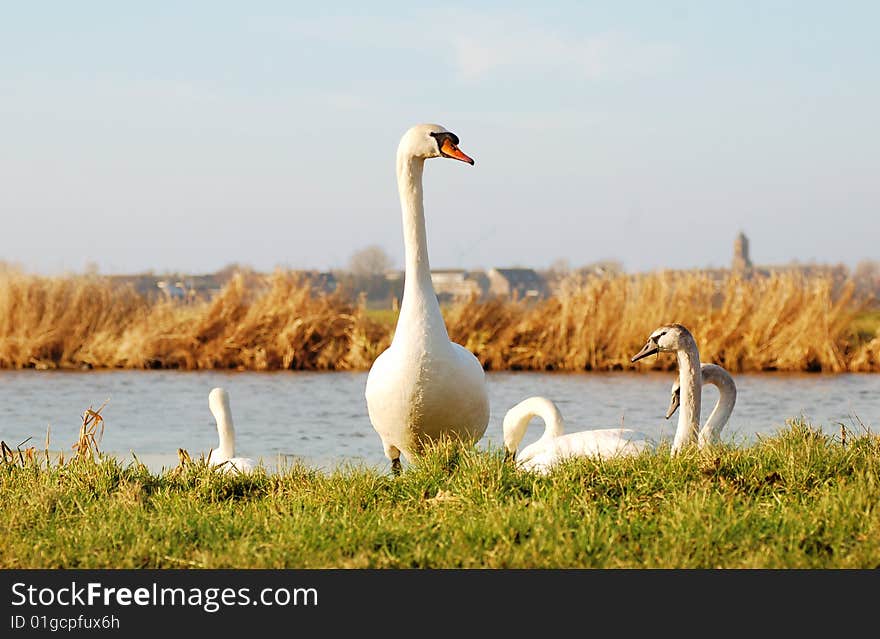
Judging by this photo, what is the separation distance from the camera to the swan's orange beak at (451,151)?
6.93 metres

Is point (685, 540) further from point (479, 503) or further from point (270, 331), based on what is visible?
point (270, 331)

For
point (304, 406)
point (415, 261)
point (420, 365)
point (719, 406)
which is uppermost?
point (415, 261)

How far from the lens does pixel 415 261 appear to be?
712 cm

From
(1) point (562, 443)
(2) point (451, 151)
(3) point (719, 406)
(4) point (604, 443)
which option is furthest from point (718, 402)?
(2) point (451, 151)

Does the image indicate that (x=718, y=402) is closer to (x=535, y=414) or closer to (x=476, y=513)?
(x=535, y=414)

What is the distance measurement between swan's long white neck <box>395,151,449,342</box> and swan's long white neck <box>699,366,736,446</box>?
1670mm

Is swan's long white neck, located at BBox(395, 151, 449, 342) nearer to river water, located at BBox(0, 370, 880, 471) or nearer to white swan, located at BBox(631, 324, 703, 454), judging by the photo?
white swan, located at BBox(631, 324, 703, 454)

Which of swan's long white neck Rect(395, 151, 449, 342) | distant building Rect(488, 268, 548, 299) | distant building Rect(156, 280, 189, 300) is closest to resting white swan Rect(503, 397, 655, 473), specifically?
swan's long white neck Rect(395, 151, 449, 342)

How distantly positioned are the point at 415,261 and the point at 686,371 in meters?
1.82

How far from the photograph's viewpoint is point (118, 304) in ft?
66.9

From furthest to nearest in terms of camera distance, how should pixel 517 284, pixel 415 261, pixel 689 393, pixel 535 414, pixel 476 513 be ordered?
pixel 517 284
pixel 535 414
pixel 415 261
pixel 689 393
pixel 476 513

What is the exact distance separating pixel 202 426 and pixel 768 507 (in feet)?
28.2

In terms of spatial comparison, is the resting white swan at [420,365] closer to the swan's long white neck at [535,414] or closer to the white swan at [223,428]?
the swan's long white neck at [535,414]

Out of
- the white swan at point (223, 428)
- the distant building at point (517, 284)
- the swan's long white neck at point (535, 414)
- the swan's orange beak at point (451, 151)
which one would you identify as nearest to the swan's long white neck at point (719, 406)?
the swan's long white neck at point (535, 414)
